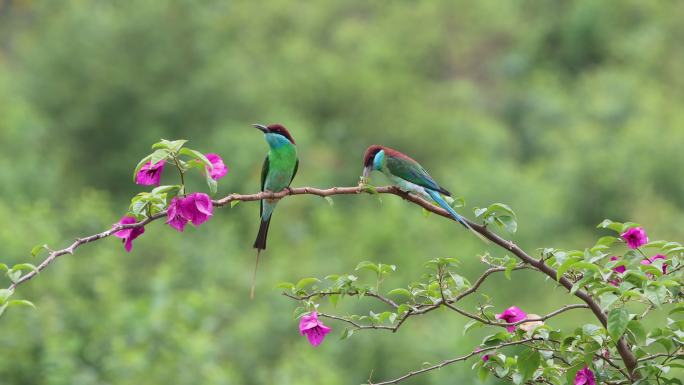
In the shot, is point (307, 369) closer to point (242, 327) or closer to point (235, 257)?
point (242, 327)

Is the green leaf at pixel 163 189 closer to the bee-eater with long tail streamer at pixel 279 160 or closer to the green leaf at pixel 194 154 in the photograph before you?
the green leaf at pixel 194 154

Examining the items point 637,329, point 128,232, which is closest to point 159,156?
point 128,232

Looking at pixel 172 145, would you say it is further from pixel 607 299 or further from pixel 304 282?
pixel 607 299

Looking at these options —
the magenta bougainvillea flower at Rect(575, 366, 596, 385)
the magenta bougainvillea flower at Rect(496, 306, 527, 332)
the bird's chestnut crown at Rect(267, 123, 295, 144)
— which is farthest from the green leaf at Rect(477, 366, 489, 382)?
the bird's chestnut crown at Rect(267, 123, 295, 144)

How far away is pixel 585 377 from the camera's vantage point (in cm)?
283

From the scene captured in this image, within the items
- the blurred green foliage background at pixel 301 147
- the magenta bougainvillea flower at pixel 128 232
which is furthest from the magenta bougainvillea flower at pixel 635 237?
the blurred green foliage background at pixel 301 147

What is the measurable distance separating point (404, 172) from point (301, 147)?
2920 centimetres

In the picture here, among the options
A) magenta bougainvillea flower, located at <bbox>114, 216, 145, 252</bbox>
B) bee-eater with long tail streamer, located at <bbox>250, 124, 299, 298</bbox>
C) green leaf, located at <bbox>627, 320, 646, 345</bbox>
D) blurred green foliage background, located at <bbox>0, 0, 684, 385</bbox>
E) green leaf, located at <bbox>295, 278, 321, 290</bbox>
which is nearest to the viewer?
green leaf, located at <bbox>627, 320, 646, 345</bbox>

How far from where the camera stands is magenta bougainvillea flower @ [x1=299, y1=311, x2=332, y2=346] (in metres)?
3.06

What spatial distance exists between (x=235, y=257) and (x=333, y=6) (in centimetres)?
2890

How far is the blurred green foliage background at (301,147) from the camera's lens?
41.8 feet

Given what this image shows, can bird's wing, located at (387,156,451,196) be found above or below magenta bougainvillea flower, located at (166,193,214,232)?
above

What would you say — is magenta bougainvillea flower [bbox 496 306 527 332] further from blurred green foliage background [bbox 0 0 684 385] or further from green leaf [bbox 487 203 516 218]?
blurred green foliage background [bbox 0 0 684 385]

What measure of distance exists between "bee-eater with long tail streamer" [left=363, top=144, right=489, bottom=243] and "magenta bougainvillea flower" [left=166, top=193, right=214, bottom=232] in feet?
3.89
